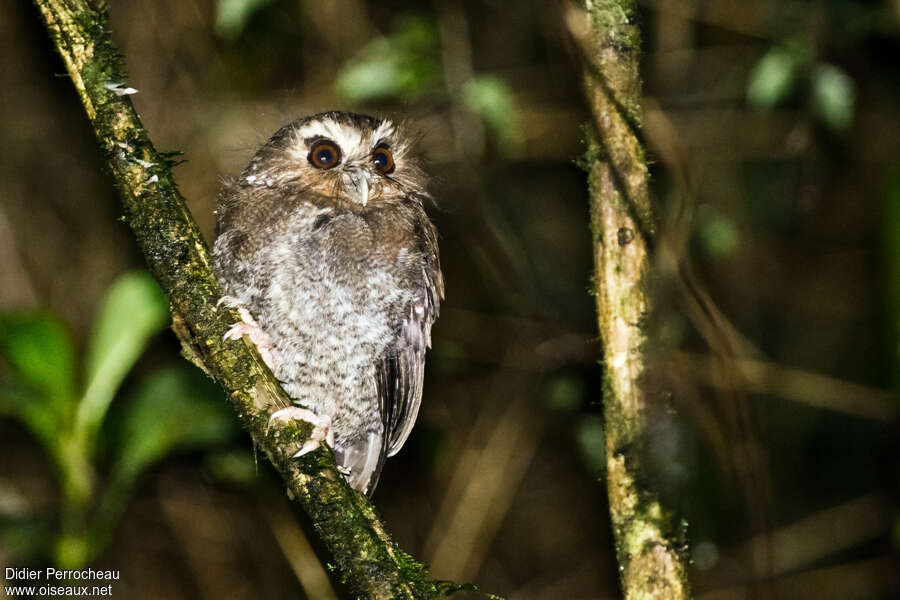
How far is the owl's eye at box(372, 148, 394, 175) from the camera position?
9.34 feet

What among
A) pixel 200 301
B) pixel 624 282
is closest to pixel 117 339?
pixel 200 301

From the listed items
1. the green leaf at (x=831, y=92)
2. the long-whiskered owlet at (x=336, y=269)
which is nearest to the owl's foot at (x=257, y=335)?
the long-whiskered owlet at (x=336, y=269)

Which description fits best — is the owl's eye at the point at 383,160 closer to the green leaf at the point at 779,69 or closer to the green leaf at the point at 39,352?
the green leaf at the point at 39,352

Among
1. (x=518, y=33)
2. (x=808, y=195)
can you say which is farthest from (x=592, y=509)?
(x=518, y=33)

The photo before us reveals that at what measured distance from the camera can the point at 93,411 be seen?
8.99 feet

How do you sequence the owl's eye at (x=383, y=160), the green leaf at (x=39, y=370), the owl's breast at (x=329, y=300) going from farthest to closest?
1. the owl's eye at (x=383, y=160)
2. the green leaf at (x=39, y=370)
3. the owl's breast at (x=329, y=300)

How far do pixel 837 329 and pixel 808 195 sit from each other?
739 millimetres

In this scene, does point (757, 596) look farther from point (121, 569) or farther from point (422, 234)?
point (121, 569)

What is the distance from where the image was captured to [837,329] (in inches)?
177

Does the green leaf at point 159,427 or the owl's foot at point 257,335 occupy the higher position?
the owl's foot at point 257,335

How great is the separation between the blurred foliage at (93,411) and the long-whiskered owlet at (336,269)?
425 mm

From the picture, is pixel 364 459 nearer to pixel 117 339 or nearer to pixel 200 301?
pixel 117 339

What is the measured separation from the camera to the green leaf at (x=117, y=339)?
8.98 ft

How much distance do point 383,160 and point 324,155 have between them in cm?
25
